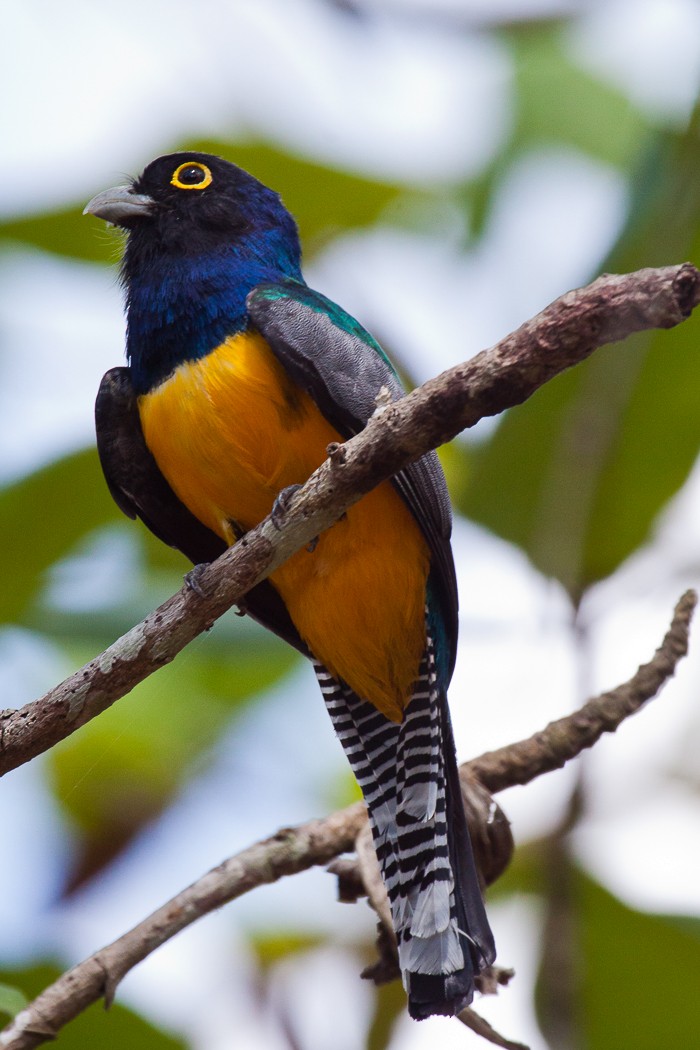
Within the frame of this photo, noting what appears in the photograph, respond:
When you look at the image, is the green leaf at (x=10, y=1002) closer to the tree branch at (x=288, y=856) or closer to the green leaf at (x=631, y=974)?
the tree branch at (x=288, y=856)

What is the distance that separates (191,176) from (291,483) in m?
1.29

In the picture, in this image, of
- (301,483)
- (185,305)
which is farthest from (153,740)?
(185,305)

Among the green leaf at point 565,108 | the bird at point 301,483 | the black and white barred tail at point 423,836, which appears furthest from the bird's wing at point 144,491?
the green leaf at point 565,108

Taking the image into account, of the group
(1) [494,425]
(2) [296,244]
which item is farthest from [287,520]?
(2) [296,244]

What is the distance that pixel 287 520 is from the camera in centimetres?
259

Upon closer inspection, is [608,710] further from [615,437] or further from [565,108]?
[565,108]

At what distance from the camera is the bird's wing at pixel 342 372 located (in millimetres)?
3205

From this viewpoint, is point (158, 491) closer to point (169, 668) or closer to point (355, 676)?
point (355, 676)

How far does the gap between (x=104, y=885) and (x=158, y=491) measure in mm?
1402

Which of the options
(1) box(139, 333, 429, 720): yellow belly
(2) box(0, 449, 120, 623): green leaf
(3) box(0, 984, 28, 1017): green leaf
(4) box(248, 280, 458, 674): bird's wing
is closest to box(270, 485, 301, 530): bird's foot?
(4) box(248, 280, 458, 674): bird's wing

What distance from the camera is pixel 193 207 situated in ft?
13.3

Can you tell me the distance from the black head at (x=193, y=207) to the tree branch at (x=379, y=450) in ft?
5.03

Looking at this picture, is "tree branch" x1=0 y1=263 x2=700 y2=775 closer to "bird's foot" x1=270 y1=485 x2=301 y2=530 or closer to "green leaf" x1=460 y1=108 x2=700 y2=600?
"bird's foot" x1=270 y1=485 x2=301 y2=530

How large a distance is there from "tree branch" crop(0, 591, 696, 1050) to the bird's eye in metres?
1.99
